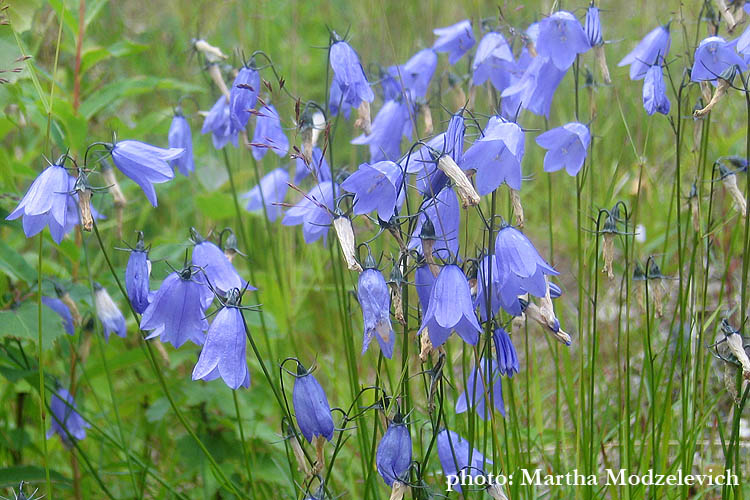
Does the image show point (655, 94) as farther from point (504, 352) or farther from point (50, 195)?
point (50, 195)

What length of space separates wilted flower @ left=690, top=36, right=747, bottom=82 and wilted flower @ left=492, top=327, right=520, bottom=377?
2.43ft

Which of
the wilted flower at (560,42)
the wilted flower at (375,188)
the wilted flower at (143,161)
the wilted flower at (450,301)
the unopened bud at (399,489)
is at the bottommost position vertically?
the unopened bud at (399,489)

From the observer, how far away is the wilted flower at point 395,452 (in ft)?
4.50

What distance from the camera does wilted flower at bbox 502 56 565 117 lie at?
1858 millimetres

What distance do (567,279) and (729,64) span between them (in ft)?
6.60

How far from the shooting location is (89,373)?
7.18ft

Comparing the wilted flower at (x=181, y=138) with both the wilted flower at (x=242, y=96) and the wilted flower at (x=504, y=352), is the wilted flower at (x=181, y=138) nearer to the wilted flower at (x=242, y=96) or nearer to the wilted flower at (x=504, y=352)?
the wilted flower at (x=242, y=96)

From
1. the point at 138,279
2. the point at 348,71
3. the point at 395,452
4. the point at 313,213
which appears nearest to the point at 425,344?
the point at 395,452

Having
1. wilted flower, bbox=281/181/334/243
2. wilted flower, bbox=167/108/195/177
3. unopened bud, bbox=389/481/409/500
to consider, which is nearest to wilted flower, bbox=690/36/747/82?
wilted flower, bbox=281/181/334/243

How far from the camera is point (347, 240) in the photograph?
1.37 meters

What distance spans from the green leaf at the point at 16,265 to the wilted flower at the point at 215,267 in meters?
0.58

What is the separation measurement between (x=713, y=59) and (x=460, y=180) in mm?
928

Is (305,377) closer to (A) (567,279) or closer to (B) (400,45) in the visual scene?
(A) (567,279)

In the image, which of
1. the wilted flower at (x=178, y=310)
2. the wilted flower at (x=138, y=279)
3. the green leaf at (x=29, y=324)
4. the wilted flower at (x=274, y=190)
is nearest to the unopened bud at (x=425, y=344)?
the wilted flower at (x=178, y=310)
